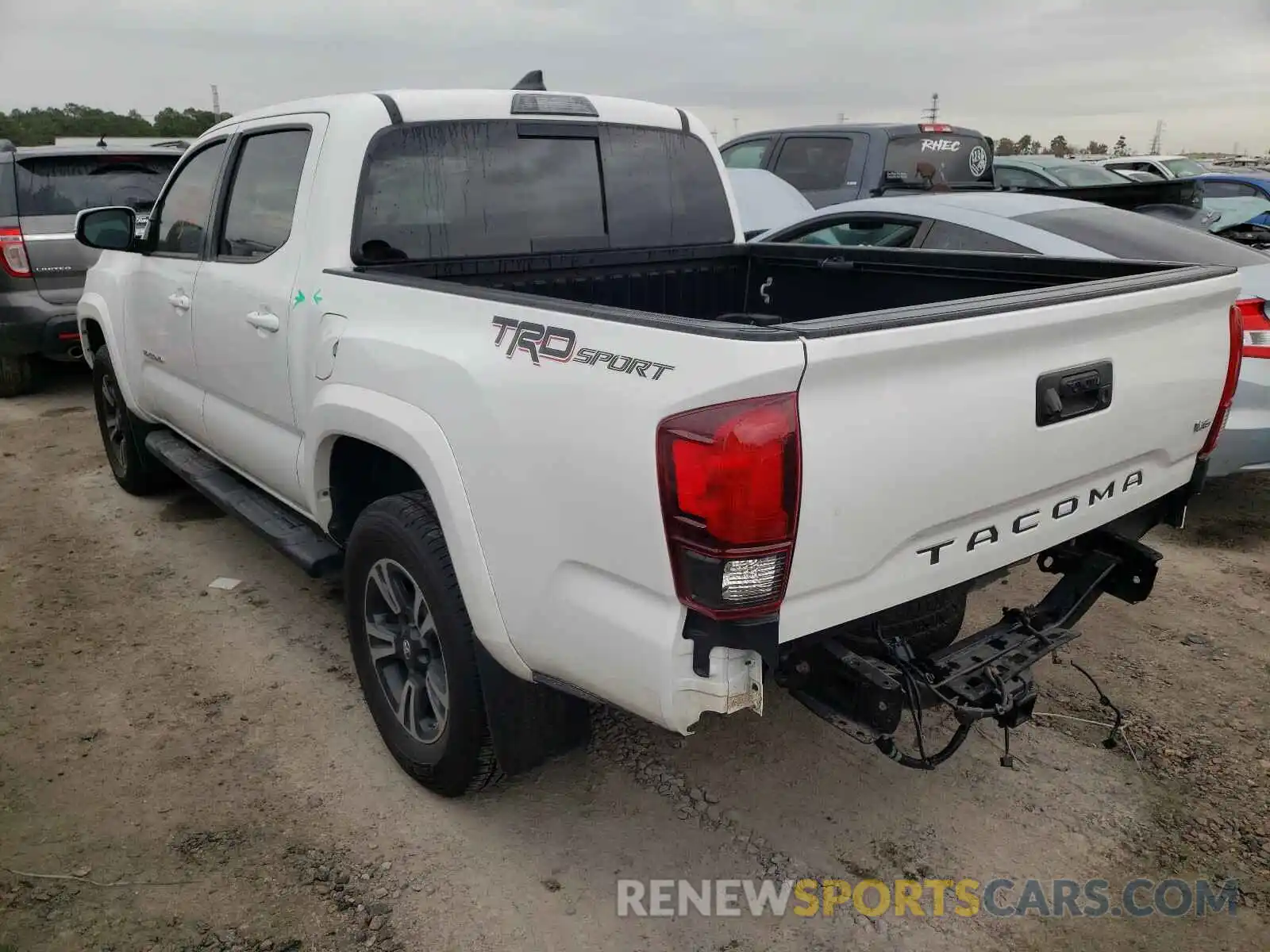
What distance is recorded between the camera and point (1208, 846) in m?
2.74

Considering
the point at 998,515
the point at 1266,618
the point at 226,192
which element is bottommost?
the point at 1266,618

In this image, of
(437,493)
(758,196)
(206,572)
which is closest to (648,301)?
(437,493)

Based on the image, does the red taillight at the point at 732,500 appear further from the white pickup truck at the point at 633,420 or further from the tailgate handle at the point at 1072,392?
the tailgate handle at the point at 1072,392

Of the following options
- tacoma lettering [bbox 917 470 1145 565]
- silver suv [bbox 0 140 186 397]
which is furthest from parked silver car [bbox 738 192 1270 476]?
silver suv [bbox 0 140 186 397]

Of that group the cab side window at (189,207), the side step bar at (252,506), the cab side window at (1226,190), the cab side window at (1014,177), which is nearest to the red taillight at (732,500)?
the side step bar at (252,506)

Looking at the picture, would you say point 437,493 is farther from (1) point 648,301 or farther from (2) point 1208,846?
(2) point 1208,846

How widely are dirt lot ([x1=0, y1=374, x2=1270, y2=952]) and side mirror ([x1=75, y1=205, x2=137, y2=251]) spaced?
1.73 metres

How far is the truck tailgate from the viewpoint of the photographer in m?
1.96

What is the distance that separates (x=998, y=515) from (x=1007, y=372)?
14.3 inches

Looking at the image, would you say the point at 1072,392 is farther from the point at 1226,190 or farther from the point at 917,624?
the point at 1226,190

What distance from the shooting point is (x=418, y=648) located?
2920 millimetres

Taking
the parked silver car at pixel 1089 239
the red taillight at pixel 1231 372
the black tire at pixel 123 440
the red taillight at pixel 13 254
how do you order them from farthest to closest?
the red taillight at pixel 13 254
the black tire at pixel 123 440
the parked silver car at pixel 1089 239
the red taillight at pixel 1231 372

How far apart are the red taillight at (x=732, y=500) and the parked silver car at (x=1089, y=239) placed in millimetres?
3407

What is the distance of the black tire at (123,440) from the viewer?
17.5 ft
